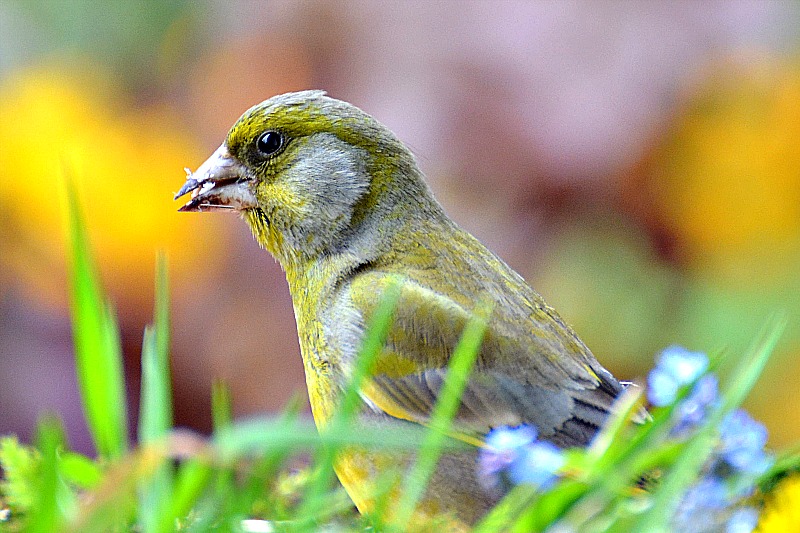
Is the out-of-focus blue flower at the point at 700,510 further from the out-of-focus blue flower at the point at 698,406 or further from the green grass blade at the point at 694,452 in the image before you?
the out-of-focus blue flower at the point at 698,406

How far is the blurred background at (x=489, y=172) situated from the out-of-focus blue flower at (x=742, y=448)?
237 centimetres

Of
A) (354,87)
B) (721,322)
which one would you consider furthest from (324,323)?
(354,87)

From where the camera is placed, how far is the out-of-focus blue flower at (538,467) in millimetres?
1509

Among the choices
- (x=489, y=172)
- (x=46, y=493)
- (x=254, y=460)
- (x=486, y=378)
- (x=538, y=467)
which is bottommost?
(x=46, y=493)

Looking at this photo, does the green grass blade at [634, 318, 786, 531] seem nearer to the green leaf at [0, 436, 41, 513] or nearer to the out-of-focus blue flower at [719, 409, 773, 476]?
the out-of-focus blue flower at [719, 409, 773, 476]

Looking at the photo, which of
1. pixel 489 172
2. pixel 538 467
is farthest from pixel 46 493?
pixel 489 172

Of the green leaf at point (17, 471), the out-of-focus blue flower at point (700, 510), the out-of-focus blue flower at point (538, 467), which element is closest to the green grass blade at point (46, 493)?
the green leaf at point (17, 471)

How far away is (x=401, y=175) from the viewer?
2.53 metres

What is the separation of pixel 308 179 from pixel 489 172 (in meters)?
2.26

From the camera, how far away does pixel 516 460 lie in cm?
172

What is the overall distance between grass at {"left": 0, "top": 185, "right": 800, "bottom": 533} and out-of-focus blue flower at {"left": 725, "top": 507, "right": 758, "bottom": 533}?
9 cm

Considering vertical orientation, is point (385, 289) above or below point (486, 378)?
above

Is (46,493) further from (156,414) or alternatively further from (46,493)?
(156,414)

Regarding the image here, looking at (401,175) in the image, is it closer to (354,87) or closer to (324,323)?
(324,323)
